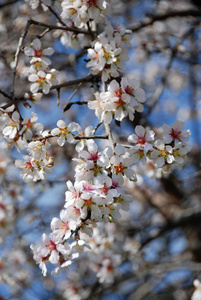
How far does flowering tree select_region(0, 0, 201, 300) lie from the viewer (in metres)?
1.37

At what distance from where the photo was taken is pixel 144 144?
142 centimetres

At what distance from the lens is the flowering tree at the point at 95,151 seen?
4.50ft

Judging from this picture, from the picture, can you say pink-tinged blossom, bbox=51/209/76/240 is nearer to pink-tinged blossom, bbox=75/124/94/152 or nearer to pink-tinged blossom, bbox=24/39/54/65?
pink-tinged blossom, bbox=75/124/94/152

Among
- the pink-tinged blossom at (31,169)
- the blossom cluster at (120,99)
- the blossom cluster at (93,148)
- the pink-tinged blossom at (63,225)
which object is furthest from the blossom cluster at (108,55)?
the pink-tinged blossom at (63,225)

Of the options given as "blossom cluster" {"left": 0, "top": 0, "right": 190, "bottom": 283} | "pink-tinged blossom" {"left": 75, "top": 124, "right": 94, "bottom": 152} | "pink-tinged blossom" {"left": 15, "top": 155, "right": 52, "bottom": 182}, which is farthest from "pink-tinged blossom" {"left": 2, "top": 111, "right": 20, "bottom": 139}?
"pink-tinged blossom" {"left": 75, "top": 124, "right": 94, "bottom": 152}

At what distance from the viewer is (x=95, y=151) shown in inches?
52.7

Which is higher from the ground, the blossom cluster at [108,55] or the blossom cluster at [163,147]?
the blossom cluster at [108,55]

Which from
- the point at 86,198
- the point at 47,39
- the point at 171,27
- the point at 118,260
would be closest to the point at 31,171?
the point at 86,198

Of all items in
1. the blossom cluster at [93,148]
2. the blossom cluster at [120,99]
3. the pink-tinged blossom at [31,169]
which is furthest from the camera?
the pink-tinged blossom at [31,169]

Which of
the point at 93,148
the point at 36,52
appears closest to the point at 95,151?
the point at 93,148

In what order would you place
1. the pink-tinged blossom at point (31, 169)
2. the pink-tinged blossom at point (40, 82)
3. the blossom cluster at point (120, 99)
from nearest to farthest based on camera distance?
the blossom cluster at point (120, 99) → the pink-tinged blossom at point (31, 169) → the pink-tinged blossom at point (40, 82)

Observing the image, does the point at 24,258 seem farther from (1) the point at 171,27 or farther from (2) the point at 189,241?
(1) the point at 171,27

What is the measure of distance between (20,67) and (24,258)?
2739 millimetres

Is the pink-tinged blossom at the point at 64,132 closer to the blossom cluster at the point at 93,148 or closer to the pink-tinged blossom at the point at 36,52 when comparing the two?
the blossom cluster at the point at 93,148
